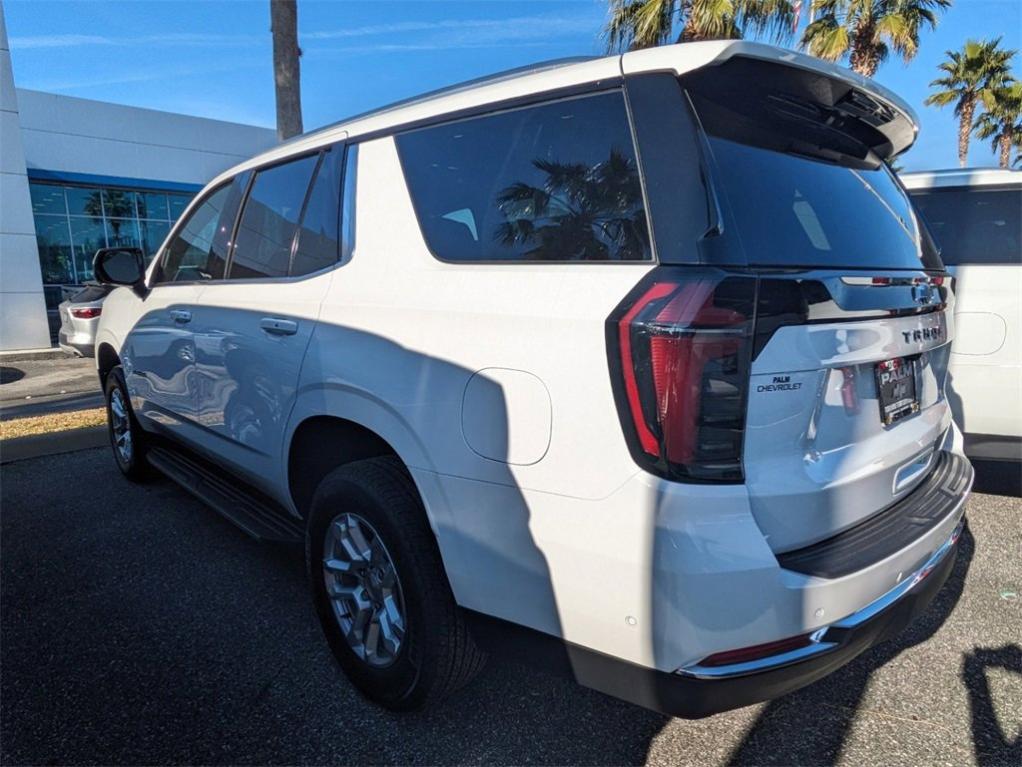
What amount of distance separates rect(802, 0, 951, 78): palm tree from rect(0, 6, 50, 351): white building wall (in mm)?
16250

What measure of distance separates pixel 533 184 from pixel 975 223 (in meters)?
3.62

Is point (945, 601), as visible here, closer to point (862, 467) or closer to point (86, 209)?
point (862, 467)

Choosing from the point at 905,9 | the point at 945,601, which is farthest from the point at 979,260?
the point at 905,9

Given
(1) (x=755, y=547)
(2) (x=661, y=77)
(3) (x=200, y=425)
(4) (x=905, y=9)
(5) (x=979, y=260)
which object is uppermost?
(4) (x=905, y=9)

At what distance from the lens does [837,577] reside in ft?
5.30

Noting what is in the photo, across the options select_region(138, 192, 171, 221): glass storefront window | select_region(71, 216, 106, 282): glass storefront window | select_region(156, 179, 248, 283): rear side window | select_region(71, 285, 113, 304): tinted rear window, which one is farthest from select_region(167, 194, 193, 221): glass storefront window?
select_region(156, 179, 248, 283): rear side window

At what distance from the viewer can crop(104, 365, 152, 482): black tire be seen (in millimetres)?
4555

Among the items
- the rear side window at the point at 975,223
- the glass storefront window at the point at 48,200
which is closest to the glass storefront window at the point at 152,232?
the glass storefront window at the point at 48,200

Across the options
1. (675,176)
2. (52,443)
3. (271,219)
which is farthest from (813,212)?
(52,443)

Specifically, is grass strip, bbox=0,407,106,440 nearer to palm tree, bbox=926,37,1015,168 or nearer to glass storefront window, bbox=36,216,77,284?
glass storefront window, bbox=36,216,77,284

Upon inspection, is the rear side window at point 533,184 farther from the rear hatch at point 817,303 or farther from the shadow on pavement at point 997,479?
the shadow on pavement at point 997,479

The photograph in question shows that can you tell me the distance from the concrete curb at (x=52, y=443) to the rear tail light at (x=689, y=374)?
594cm

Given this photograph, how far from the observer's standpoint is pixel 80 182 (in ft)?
59.1

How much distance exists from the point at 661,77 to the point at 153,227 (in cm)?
2247
